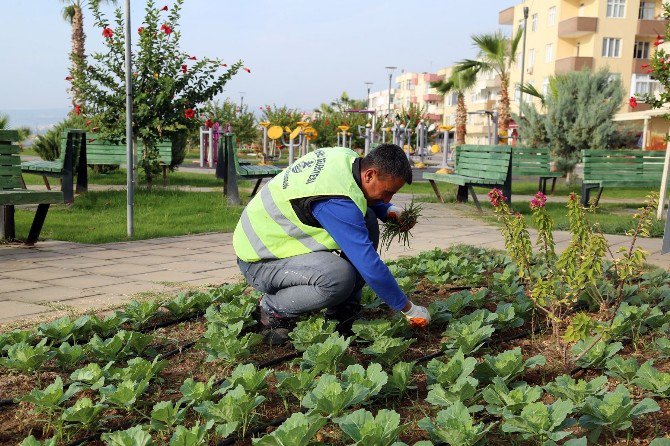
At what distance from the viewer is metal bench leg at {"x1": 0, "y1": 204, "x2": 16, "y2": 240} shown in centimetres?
653

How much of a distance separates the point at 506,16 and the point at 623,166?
48.9 meters

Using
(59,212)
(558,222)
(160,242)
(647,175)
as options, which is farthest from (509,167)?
(59,212)

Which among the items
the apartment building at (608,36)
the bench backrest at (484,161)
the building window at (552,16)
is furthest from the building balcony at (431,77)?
the bench backrest at (484,161)

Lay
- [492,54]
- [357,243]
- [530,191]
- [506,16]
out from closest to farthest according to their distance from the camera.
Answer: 1. [357,243]
2. [530,191]
3. [492,54]
4. [506,16]

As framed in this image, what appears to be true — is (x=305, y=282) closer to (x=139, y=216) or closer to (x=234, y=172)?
(x=139, y=216)

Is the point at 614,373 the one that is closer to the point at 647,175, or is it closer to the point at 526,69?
the point at 647,175

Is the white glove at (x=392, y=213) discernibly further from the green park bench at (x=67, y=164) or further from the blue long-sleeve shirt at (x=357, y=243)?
the green park bench at (x=67, y=164)

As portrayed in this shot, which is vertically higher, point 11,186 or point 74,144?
point 74,144

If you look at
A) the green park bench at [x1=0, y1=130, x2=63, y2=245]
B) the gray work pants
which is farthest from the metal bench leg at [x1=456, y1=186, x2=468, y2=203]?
the gray work pants

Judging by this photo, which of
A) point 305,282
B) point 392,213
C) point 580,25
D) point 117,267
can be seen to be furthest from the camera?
point 580,25

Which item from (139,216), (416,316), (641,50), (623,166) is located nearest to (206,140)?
(139,216)

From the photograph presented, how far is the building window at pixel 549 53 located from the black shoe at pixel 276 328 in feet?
160

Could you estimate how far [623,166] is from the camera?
10.7 m

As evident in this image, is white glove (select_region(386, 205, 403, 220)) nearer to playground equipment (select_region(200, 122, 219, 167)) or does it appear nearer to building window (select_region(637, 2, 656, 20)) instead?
playground equipment (select_region(200, 122, 219, 167))
